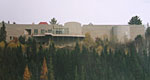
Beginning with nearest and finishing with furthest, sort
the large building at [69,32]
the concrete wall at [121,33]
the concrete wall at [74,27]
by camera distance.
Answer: the large building at [69,32]
the concrete wall at [74,27]
the concrete wall at [121,33]

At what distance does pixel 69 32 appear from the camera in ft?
121

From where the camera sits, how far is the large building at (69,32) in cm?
3669

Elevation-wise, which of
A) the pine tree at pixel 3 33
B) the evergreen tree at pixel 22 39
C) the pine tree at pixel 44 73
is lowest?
the pine tree at pixel 44 73

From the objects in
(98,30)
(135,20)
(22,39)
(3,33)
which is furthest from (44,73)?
(135,20)

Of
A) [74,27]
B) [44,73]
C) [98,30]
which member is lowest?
[44,73]

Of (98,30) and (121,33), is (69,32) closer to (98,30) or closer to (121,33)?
(98,30)

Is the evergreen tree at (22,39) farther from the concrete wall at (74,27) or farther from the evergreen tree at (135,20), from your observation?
the evergreen tree at (135,20)

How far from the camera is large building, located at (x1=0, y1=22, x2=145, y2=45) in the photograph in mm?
36688

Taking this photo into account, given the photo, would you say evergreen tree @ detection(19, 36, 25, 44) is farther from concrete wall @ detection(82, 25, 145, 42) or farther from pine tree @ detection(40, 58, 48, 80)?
concrete wall @ detection(82, 25, 145, 42)

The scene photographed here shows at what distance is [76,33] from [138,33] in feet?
31.1

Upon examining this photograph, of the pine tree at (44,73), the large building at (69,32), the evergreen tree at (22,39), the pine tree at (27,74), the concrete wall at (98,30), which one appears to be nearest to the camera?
the pine tree at (27,74)

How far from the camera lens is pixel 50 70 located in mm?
31656

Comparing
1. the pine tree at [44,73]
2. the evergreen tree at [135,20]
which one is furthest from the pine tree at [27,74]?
the evergreen tree at [135,20]

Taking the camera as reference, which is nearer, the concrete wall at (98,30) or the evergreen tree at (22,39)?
the evergreen tree at (22,39)
